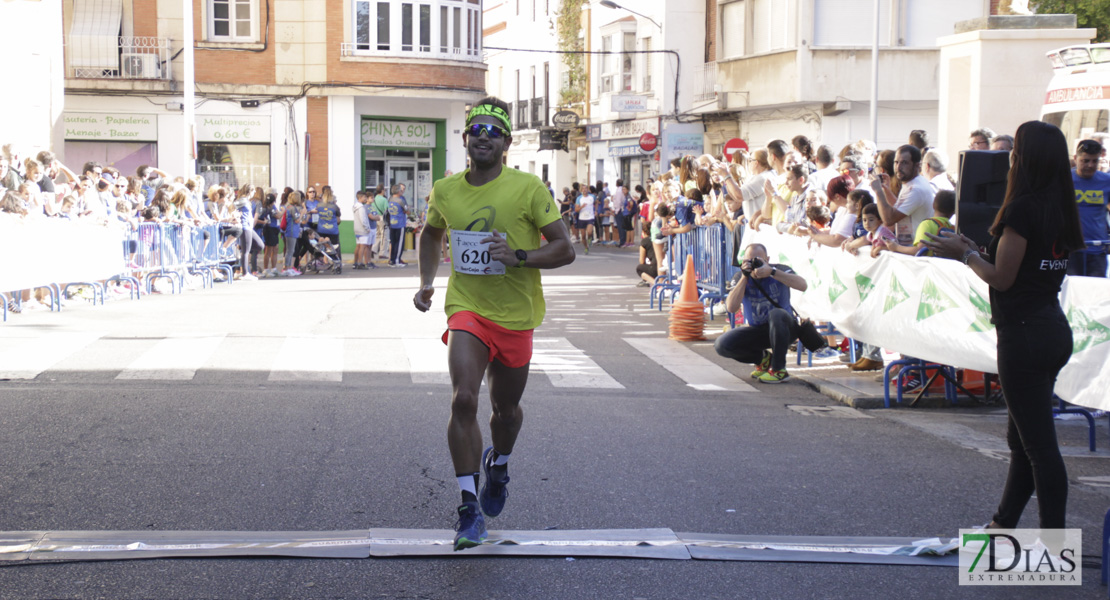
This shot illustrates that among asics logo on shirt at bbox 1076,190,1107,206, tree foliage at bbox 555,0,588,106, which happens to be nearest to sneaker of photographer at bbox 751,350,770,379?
asics logo on shirt at bbox 1076,190,1107,206

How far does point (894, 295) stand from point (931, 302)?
675mm

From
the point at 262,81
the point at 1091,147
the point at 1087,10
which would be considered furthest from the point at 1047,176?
the point at 262,81

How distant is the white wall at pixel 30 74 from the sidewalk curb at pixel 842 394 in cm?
1797

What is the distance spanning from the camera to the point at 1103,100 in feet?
48.9

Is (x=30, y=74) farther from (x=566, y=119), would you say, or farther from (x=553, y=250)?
(x=566, y=119)

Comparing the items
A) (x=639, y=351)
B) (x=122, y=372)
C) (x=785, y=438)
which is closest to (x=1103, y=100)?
(x=639, y=351)

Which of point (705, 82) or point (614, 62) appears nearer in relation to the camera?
point (705, 82)

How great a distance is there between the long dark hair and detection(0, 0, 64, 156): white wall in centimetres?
2213

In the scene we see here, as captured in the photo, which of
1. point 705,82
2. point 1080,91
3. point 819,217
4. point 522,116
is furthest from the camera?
point 522,116

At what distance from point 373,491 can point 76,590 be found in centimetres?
189

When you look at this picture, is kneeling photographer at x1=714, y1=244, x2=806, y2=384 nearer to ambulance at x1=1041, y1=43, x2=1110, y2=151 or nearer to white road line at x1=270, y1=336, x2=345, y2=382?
white road line at x1=270, y1=336, x2=345, y2=382

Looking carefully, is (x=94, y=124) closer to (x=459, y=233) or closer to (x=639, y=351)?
(x=639, y=351)

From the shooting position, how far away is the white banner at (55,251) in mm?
Answer: 15172

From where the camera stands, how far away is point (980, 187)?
794cm
